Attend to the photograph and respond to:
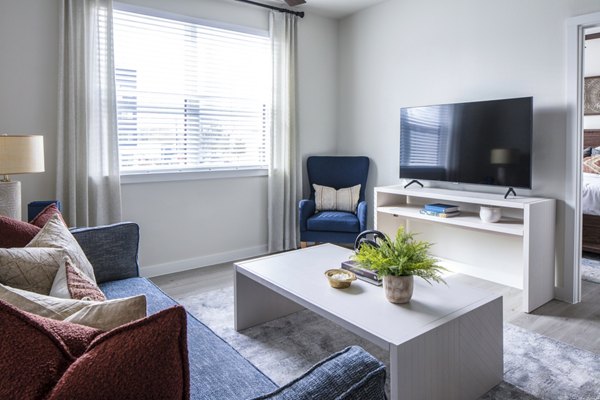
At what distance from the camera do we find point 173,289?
3.40m

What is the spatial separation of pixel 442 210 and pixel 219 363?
2572mm

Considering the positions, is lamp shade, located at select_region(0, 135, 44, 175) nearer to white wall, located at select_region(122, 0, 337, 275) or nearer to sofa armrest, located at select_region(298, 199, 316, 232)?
white wall, located at select_region(122, 0, 337, 275)

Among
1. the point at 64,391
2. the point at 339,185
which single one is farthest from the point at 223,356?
the point at 339,185

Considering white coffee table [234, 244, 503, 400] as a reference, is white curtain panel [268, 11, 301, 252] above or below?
above

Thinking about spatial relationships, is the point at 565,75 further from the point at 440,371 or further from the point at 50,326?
the point at 50,326

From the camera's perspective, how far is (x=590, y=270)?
3.68m

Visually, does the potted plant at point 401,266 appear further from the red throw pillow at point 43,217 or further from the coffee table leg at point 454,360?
the red throw pillow at point 43,217

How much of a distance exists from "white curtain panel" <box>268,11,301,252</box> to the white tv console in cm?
99

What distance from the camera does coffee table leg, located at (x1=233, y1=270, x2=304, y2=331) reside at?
8.48ft

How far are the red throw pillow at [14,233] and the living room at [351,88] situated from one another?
5.32 feet

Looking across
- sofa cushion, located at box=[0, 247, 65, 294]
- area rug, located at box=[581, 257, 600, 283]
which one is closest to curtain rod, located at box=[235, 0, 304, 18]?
sofa cushion, located at box=[0, 247, 65, 294]

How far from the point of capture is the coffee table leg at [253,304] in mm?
2584

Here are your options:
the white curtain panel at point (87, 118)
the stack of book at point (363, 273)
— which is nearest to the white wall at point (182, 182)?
the white curtain panel at point (87, 118)

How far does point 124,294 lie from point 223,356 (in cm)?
80
